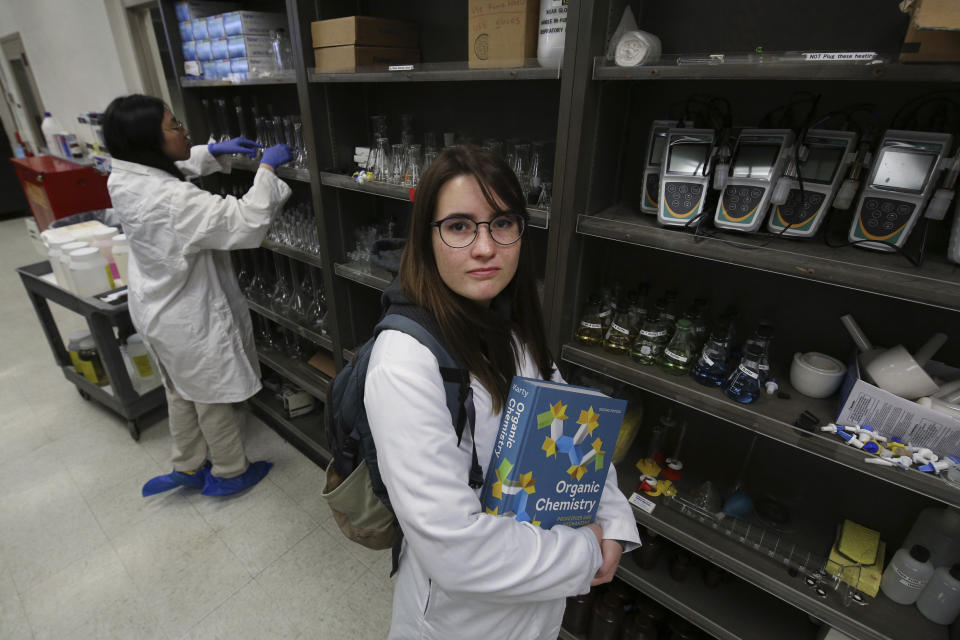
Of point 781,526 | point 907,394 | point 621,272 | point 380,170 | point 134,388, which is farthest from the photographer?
point 134,388

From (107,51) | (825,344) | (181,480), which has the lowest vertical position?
(181,480)

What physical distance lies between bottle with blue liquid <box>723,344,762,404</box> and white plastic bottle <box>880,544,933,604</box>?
56 centimetres

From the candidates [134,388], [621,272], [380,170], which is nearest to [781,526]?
[621,272]

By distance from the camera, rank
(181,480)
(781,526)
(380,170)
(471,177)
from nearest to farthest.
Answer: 1. (471,177)
2. (781,526)
3. (380,170)
4. (181,480)

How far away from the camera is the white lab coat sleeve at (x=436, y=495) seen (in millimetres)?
706

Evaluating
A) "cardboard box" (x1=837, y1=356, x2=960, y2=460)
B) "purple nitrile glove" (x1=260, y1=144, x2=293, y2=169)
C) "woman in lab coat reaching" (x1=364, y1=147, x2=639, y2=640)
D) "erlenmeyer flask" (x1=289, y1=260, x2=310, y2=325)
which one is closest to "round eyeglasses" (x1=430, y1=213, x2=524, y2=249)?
"woman in lab coat reaching" (x1=364, y1=147, x2=639, y2=640)

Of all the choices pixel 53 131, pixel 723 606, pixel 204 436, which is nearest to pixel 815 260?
pixel 723 606

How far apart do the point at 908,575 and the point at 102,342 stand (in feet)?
11.1

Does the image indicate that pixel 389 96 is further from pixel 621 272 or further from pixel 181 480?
pixel 181 480

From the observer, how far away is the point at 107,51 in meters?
3.97

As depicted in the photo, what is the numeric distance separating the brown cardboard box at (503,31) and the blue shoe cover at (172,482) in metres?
2.33

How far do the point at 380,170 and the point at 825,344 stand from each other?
1537 millimetres

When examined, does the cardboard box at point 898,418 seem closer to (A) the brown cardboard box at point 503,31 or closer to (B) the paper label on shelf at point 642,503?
(B) the paper label on shelf at point 642,503

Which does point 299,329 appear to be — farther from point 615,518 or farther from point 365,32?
point 615,518
